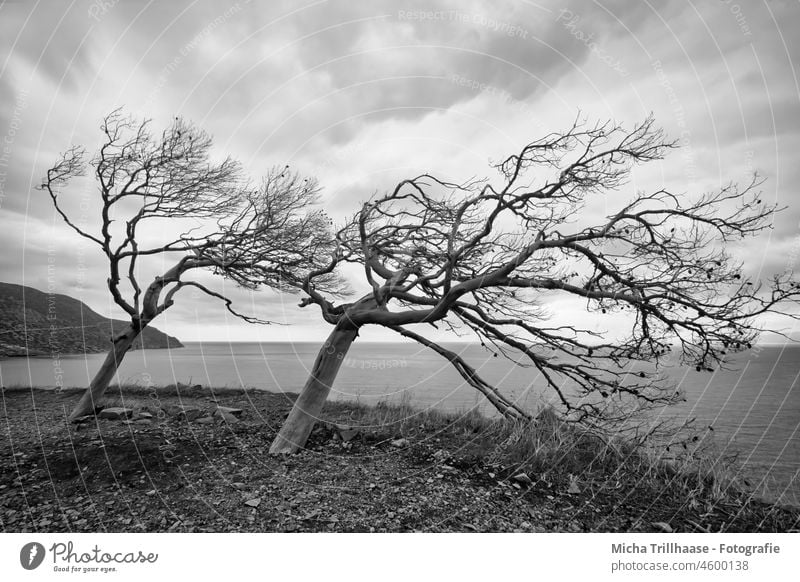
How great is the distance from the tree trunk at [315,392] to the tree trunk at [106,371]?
6.27m

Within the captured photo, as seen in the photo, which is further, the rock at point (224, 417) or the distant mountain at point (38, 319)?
the distant mountain at point (38, 319)

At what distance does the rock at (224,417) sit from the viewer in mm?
10312

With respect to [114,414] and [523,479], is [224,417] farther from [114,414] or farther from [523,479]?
[523,479]

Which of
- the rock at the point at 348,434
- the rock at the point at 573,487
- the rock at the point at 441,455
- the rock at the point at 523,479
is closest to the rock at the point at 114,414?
the rock at the point at 348,434

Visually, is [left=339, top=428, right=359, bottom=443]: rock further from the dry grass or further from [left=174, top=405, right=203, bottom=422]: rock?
[left=174, top=405, right=203, bottom=422]: rock

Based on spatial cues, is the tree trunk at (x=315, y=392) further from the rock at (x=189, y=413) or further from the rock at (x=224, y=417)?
the rock at (x=189, y=413)

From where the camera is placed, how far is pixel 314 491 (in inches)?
245

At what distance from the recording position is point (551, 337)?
23.0ft

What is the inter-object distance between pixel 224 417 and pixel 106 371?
13.3 ft

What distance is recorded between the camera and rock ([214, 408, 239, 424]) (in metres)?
10.3

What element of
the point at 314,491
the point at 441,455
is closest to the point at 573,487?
the point at 441,455

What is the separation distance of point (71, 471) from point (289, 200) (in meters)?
6.99

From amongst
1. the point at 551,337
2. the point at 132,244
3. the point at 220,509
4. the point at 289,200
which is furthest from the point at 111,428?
the point at 551,337
